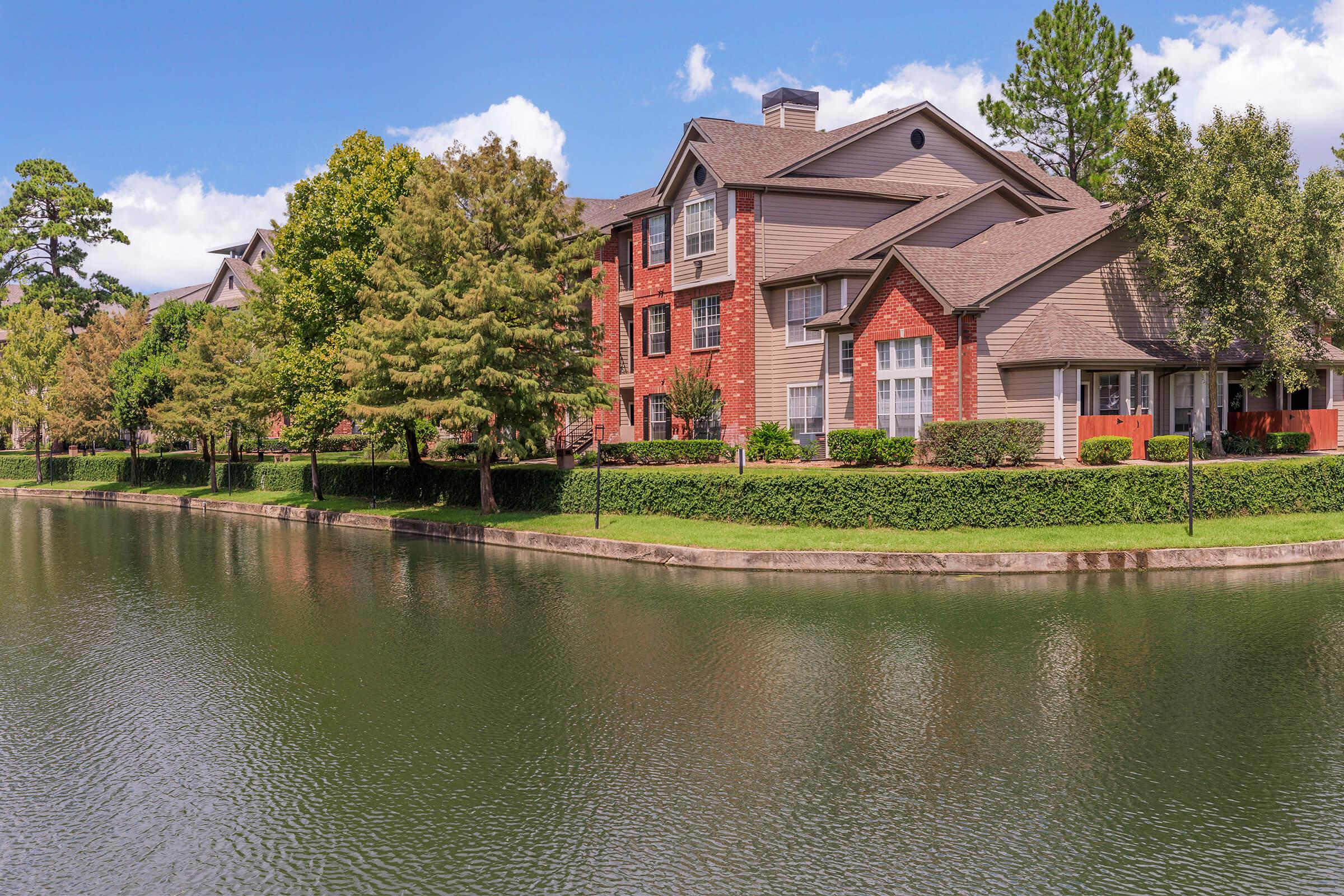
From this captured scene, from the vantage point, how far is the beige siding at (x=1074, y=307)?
3028 centimetres

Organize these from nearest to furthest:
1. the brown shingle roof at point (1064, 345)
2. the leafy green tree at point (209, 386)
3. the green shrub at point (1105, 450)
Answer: the green shrub at point (1105, 450) < the brown shingle roof at point (1064, 345) < the leafy green tree at point (209, 386)

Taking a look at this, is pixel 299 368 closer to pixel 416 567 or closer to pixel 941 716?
pixel 416 567

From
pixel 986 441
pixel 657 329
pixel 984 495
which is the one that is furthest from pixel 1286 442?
pixel 657 329

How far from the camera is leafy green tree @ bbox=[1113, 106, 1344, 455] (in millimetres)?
29547

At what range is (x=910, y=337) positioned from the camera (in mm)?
31688

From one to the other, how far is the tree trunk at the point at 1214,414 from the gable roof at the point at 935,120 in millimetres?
13291

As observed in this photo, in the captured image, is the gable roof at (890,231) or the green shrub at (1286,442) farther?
the gable roof at (890,231)

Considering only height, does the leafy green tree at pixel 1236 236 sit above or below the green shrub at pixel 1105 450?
above

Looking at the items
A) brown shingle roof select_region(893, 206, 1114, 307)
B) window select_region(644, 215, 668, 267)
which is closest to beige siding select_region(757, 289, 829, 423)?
window select_region(644, 215, 668, 267)

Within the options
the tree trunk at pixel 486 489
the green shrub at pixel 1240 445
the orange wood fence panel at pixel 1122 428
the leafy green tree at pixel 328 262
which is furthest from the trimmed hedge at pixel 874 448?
the leafy green tree at pixel 328 262

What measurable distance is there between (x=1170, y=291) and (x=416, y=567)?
23584 millimetres

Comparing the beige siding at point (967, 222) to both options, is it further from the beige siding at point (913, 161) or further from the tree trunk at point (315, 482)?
the tree trunk at point (315, 482)

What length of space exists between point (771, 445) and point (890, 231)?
8.53m

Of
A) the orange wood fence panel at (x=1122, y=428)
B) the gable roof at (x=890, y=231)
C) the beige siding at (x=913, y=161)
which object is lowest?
the orange wood fence panel at (x=1122, y=428)
